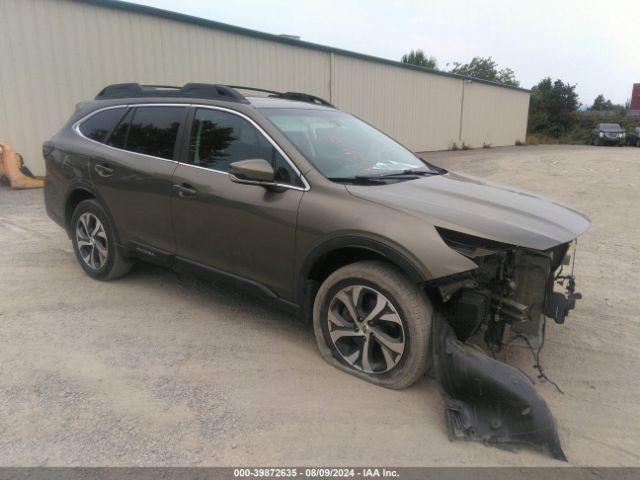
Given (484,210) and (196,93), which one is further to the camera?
(196,93)

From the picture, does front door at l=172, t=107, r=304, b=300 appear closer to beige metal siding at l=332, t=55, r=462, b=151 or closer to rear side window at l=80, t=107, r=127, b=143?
rear side window at l=80, t=107, r=127, b=143

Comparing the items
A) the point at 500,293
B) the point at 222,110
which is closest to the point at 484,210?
the point at 500,293

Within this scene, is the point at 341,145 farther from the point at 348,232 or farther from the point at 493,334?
the point at 493,334

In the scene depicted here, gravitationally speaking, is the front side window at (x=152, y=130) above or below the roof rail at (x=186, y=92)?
below

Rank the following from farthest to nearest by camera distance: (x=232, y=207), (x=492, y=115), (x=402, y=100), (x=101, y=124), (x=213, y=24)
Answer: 1. (x=492, y=115)
2. (x=402, y=100)
3. (x=213, y=24)
4. (x=101, y=124)
5. (x=232, y=207)

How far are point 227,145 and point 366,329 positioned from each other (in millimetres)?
1745

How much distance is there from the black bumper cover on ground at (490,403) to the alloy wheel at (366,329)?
32 cm

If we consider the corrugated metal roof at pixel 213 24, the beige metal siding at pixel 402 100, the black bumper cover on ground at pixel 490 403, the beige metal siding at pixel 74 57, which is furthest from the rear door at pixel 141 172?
the beige metal siding at pixel 402 100

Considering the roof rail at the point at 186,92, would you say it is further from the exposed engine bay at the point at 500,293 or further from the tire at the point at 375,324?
the exposed engine bay at the point at 500,293

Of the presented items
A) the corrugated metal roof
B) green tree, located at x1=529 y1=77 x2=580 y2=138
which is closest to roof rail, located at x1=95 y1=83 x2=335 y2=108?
the corrugated metal roof

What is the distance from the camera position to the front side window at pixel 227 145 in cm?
339

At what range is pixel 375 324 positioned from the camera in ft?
9.96

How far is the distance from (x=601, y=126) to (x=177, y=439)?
38.6 m

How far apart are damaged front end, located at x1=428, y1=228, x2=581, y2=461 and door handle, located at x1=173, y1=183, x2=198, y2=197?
1.96 meters
